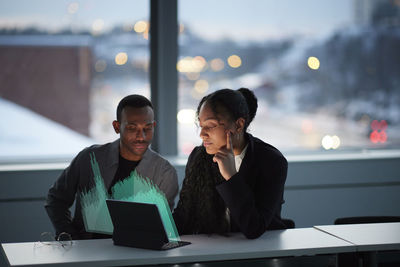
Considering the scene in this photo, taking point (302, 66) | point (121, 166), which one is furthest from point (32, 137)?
point (302, 66)

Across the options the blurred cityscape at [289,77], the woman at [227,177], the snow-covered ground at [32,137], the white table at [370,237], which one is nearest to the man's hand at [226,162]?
the woman at [227,177]

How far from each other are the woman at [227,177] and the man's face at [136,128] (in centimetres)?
28

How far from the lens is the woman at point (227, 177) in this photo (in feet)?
8.30

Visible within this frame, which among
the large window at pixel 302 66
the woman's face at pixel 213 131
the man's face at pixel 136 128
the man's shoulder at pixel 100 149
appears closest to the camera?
the woman's face at pixel 213 131

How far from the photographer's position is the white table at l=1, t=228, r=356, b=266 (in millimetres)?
2201

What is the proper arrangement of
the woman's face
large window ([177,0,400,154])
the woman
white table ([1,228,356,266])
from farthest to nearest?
large window ([177,0,400,154]), the woman's face, the woman, white table ([1,228,356,266])

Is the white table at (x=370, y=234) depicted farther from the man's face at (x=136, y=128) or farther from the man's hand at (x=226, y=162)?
the man's face at (x=136, y=128)

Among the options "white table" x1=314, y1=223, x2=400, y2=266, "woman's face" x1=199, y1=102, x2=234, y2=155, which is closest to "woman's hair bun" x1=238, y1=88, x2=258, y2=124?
"woman's face" x1=199, y1=102, x2=234, y2=155

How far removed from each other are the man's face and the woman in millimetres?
276

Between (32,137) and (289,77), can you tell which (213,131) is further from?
(289,77)

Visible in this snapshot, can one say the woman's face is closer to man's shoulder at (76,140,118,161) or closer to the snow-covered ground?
man's shoulder at (76,140,118,161)

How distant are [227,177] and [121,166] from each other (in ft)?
2.17

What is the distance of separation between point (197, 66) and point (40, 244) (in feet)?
7.74

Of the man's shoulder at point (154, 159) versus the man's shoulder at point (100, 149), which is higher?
the man's shoulder at point (100, 149)
